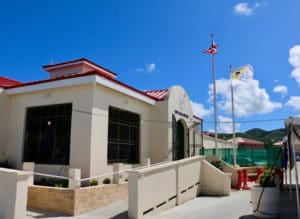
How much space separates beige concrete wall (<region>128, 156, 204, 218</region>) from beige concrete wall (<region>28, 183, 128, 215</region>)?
1.58 meters

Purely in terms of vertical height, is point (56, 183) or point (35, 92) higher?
point (35, 92)

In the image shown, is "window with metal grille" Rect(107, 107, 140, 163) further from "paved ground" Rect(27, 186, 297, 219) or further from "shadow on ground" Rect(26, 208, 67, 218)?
"shadow on ground" Rect(26, 208, 67, 218)

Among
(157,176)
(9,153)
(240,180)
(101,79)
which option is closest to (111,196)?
(157,176)

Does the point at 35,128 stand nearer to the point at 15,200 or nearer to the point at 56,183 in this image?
the point at 56,183

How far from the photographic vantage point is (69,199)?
871cm

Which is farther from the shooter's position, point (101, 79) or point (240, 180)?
point (240, 180)

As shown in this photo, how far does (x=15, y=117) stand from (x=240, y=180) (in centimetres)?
1122

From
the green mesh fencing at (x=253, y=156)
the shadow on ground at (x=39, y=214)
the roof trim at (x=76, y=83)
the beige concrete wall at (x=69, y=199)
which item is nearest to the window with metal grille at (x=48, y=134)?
the roof trim at (x=76, y=83)

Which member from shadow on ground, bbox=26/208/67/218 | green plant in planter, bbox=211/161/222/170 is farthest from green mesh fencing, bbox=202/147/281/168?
shadow on ground, bbox=26/208/67/218

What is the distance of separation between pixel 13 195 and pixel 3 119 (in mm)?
6714

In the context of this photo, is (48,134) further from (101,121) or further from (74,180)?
(74,180)

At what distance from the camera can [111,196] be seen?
10.3m

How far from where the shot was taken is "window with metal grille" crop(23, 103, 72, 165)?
1164cm

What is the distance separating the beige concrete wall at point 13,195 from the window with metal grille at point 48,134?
13.3ft
